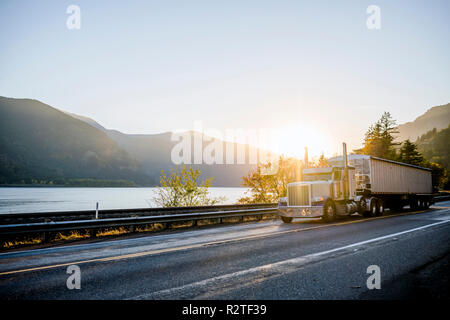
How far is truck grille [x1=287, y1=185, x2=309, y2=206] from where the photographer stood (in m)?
14.8

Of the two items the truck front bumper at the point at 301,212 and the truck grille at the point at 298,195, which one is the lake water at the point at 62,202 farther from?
the truck grille at the point at 298,195

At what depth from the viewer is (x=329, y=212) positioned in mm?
14734

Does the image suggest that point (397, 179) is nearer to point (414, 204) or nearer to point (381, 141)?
point (414, 204)

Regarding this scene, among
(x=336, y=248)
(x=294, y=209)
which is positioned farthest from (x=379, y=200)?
(x=336, y=248)

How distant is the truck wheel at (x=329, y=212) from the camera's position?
14.5 metres

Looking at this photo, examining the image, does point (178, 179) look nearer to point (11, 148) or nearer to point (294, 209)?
point (294, 209)

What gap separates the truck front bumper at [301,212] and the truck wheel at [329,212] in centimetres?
31

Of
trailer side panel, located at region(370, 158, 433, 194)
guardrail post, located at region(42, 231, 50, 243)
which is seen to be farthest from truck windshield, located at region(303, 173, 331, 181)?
guardrail post, located at region(42, 231, 50, 243)

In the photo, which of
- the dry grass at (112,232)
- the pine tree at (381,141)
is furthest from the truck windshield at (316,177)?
the pine tree at (381,141)

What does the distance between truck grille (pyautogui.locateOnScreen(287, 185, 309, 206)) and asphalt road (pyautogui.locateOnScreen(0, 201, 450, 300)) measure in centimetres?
569

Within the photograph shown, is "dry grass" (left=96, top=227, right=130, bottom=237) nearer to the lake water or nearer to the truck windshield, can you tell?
the lake water
